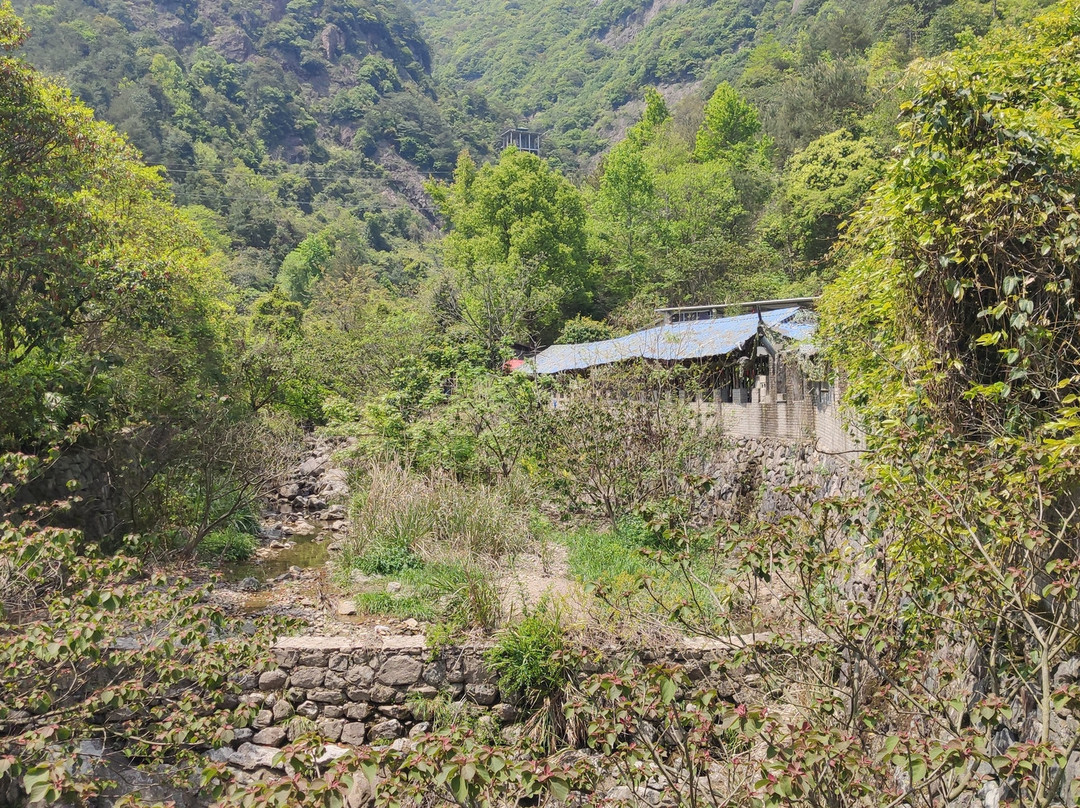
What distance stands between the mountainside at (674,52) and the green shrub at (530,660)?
32183 mm

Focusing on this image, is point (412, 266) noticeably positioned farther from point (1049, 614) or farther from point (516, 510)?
point (1049, 614)

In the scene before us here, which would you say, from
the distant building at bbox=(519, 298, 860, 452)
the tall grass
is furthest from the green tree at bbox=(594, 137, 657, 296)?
the tall grass

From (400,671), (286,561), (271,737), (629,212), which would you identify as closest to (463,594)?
(400,671)

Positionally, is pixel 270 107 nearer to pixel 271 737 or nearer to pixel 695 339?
pixel 695 339

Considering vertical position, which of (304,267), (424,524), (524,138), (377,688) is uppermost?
(524,138)

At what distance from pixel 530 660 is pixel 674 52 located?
94.4m

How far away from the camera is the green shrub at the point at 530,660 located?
20.1ft

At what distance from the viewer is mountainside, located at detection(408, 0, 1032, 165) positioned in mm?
34250

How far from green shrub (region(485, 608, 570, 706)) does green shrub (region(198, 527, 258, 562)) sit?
18.4ft

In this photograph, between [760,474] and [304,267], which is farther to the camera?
[304,267]

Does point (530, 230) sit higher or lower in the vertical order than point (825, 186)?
lower

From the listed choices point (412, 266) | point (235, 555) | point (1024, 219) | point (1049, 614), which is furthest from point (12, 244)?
point (412, 266)

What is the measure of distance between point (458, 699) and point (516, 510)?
4253 millimetres

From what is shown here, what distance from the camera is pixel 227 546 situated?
10.5m
